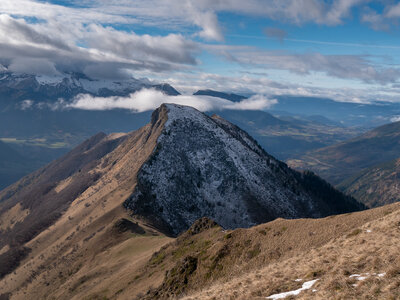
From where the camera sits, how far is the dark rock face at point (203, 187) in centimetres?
14875

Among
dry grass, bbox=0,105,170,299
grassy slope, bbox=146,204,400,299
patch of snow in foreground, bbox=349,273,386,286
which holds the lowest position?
dry grass, bbox=0,105,170,299

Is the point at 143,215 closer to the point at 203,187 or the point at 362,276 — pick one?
the point at 203,187

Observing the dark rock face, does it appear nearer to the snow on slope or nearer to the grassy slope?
the snow on slope

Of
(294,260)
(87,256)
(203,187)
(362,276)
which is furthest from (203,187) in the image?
(362,276)

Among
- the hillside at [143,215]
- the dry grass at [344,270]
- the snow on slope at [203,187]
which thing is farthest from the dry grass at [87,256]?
the dry grass at [344,270]

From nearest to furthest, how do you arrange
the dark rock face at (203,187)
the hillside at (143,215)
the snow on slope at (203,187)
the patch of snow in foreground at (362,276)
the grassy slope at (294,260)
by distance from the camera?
the patch of snow in foreground at (362,276)
the grassy slope at (294,260)
the hillside at (143,215)
the dark rock face at (203,187)
the snow on slope at (203,187)

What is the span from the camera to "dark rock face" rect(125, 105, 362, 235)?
488 feet

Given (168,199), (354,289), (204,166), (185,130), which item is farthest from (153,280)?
(185,130)

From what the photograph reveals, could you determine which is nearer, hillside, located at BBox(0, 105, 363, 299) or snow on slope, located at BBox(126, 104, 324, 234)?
hillside, located at BBox(0, 105, 363, 299)

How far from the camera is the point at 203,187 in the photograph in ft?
553

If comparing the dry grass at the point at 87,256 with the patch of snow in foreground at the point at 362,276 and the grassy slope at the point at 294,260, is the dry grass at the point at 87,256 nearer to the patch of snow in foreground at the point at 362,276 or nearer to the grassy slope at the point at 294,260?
the grassy slope at the point at 294,260

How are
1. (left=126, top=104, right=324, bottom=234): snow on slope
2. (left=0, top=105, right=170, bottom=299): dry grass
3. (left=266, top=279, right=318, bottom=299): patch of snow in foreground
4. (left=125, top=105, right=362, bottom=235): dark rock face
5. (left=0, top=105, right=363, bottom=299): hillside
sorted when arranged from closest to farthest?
(left=266, top=279, right=318, bottom=299): patch of snow in foreground → (left=0, top=105, right=170, bottom=299): dry grass → (left=0, top=105, right=363, bottom=299): hillside → (left=125, top=105, right=362, bottom=235): dark rock face → (left=126, top=104, right=324, bottom=234): snow on slope

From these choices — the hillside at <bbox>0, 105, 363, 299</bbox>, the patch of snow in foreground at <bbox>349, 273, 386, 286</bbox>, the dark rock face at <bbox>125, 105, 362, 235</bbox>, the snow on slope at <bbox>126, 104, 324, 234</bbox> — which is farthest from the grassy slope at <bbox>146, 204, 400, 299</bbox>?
the dark rock face at <bbox>125, 105, 362, 235</bbox>

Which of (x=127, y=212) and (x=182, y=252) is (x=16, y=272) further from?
(x=182, y=252)
